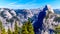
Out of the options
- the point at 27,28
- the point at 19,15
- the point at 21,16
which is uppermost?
the point at 27,28

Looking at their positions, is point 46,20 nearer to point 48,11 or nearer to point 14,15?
point 48,11

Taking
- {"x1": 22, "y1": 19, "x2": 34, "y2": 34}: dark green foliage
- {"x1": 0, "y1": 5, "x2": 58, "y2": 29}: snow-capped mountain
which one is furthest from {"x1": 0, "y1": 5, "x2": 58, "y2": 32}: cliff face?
{"x1": 22, "y1": 19, "x2": 34, "y2": 34}: dark green foliage

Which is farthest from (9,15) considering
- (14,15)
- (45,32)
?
(45,32)

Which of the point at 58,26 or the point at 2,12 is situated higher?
the point at 2,12

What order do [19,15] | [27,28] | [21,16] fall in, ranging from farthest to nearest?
[21,16], [19,15], [27,28]

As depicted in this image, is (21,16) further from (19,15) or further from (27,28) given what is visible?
(27,28)

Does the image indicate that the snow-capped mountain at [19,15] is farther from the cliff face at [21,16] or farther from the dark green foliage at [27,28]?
the dark green foliage at [27,28]

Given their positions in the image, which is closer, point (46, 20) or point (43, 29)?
point (43, 29)

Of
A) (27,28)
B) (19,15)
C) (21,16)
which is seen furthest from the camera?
(21,16)

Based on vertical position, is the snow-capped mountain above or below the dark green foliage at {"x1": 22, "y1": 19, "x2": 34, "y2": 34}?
below

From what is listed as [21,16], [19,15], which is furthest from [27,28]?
[21,16]

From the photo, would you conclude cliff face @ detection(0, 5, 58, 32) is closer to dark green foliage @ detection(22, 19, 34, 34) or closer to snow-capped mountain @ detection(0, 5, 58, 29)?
snow-capped mountain @ detection(0, 5, 58, 29)
